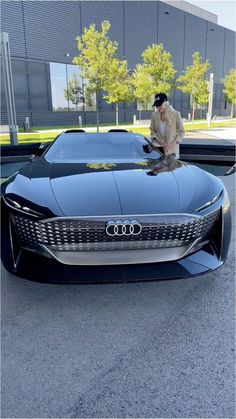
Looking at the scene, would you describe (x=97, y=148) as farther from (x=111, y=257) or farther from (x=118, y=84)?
(x=118, y=84)

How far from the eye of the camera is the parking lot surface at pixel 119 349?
1.68m

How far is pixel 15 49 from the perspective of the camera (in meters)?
27.0

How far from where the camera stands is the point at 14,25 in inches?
1045

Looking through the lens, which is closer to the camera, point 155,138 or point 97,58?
point 155,138

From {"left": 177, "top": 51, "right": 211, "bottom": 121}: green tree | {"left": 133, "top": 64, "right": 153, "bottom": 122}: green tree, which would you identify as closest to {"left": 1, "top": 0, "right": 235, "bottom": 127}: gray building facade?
{"left": 177, "top": 51, "right": 211, "bottom": 121}: green tree

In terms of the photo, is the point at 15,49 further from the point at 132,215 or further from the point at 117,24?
the point at 132,215

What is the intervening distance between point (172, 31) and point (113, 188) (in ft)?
139

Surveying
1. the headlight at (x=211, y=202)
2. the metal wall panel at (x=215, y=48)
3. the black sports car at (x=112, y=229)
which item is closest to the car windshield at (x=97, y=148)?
the black sports car at (x=112, y=229)

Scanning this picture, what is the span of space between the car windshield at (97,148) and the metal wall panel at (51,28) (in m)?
27.6

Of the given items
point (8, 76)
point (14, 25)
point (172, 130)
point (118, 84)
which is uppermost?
point (14, 25)

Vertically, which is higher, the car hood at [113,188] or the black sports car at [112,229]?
the car hood at [113,188]

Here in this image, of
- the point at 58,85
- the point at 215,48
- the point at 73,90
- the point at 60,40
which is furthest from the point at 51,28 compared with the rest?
the point at 215,48

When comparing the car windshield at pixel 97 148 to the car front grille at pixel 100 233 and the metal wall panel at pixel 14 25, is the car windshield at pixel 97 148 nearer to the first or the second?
the car front grille at pixel 100 233

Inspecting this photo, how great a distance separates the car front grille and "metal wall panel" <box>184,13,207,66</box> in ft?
146
